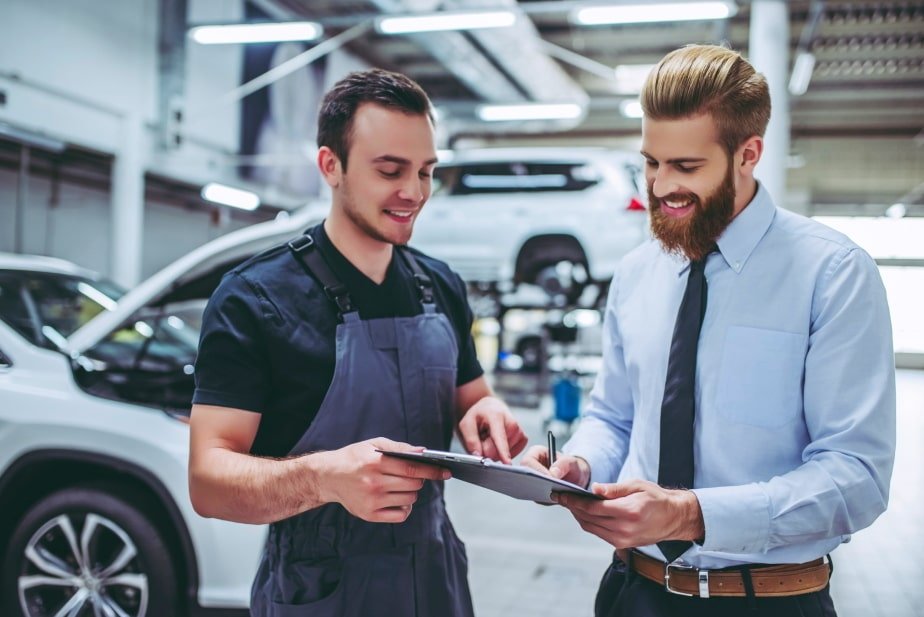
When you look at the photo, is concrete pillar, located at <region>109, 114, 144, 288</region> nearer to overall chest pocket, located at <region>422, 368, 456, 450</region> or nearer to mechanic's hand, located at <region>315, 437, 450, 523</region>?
overall chest pocket, located at <region>422, 368, 456, 450</region>

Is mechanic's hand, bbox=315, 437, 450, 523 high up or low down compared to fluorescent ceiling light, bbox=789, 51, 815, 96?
down

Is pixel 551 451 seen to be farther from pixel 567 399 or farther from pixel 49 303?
pixel 567 399

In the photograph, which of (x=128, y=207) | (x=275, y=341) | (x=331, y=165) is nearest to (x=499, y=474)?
(x=275, y=341)

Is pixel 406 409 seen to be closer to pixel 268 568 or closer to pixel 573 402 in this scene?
pixel 268 568

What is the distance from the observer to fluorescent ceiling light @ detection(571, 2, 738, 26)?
669cm

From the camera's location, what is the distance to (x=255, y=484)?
1.28m

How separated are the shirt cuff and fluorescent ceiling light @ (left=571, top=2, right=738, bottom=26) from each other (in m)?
6.34

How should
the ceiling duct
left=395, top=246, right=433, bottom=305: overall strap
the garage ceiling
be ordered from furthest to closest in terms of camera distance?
the garage ceiling < the ceiling duct < left=395, top=246, right=433, bottom=305: overall strap

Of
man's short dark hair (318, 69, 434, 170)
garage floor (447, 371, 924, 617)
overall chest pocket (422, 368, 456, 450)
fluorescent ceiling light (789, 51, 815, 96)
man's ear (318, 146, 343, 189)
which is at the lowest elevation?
garage floor (447, 371, 924, 617)

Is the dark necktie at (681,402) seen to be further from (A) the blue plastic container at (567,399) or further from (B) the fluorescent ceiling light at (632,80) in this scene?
(B) the fluorescent ceiling light at (632,80)

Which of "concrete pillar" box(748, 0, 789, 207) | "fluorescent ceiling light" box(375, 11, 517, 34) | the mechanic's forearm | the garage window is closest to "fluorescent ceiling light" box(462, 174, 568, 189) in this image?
"fluorescent ceiling light" box(375, 11, 517, 34)

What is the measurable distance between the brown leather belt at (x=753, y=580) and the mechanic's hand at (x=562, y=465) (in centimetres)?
20

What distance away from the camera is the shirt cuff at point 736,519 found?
1.15 metres

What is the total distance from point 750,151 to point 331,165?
78 centimetres
